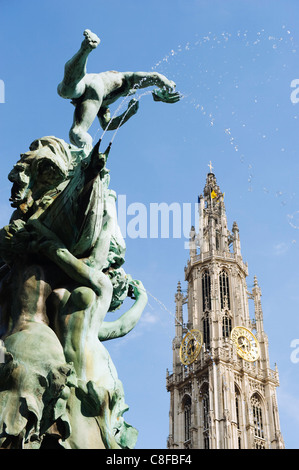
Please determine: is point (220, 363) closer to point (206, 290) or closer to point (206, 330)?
point (206, 330)

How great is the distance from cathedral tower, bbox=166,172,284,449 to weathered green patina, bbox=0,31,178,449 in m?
56.0

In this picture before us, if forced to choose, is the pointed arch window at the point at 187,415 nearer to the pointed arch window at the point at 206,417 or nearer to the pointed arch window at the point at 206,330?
the pointed arch window at the point at 206,417

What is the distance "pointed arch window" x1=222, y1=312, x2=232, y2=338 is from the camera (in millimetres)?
69875

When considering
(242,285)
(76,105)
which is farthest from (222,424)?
(76,105)

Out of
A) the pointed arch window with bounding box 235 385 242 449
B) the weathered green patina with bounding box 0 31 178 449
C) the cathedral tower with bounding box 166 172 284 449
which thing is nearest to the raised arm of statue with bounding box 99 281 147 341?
the weathered green patina with bounding box 0 31 178 449

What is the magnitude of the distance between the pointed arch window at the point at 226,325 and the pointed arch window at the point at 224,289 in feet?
3.70

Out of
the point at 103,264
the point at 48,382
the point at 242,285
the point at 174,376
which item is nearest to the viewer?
the point at 48,382

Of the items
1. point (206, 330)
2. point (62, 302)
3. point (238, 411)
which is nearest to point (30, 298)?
point (62, 302)

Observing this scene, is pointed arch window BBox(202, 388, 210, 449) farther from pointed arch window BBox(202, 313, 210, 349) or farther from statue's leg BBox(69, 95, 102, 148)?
statue's leg BBox(69, 95, 102, 148)

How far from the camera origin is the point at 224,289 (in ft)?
242

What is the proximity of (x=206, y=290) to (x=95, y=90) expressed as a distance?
6802 cm

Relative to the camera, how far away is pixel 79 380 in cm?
438

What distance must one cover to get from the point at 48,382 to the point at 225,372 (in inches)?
2453

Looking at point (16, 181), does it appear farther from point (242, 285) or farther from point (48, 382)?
point (242, 285)
